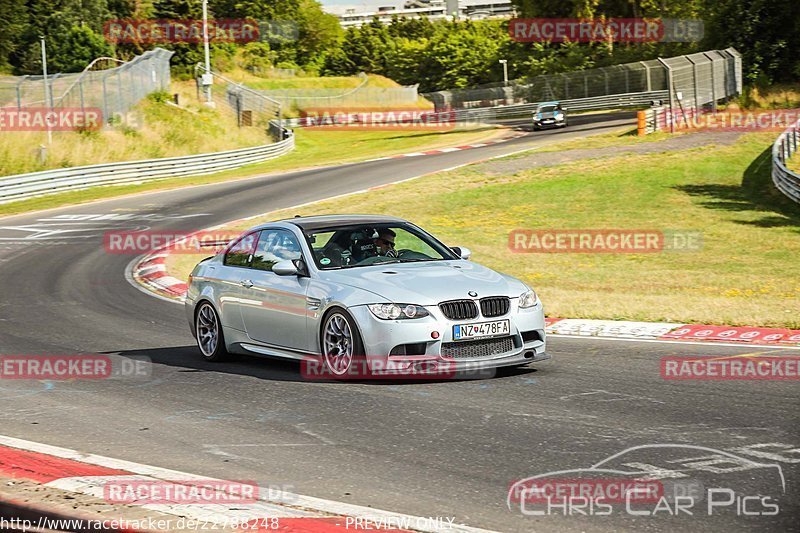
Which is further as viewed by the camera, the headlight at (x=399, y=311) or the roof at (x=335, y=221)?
the roof at (x=335, y=221)

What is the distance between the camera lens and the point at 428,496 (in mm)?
5844

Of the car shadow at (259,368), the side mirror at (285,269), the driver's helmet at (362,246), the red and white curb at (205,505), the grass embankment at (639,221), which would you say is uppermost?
the driver's helmet at (362,246)

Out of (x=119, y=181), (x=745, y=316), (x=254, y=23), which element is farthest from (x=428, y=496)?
(x=254, y=23)

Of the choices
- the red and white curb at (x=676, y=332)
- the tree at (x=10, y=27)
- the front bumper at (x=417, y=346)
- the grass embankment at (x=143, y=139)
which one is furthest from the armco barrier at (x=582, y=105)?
the front bumper at (x=417, y=346)

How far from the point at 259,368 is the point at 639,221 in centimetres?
1862

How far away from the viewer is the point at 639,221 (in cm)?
2766

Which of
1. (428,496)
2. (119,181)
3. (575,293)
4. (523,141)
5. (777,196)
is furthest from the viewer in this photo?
(523,141)

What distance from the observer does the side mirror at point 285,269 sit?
32.9ft

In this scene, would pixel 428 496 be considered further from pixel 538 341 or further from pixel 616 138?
pixel 616 138

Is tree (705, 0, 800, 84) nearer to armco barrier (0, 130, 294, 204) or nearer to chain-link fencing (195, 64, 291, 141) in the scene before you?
chain-link fencing (195, 64, 291, 141)

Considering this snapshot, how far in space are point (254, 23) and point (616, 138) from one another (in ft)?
279

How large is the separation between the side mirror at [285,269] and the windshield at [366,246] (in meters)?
0.24

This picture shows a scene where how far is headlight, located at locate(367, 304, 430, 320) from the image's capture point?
9.08 meters

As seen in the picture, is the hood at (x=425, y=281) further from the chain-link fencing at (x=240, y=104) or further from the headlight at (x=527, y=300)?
the chain-link fencing at (x=240, y=104)
